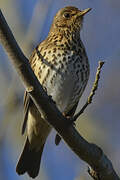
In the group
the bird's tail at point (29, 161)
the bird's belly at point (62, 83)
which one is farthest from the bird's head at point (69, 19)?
the bird's tail at point (29, 161)

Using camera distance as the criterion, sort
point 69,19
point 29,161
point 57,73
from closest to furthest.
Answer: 1. point 57,73
2. point 29,161
3. point 69,19

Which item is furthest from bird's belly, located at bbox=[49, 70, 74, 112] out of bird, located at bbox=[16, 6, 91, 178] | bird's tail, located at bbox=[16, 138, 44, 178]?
bird's tail, located at bbox=[16, 138, 44, 178]

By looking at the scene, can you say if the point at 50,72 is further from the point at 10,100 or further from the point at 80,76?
the point at 10,100

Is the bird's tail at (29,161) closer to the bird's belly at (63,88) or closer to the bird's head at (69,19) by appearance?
the bird's belly at (63,88)

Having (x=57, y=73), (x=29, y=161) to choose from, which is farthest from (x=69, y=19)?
(x=29, y=161)

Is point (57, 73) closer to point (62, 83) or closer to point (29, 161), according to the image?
point (62, 83)

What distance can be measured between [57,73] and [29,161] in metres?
1.12

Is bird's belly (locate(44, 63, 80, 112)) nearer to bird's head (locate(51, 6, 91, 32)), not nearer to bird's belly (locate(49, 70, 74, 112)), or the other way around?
bird's belly (locate(49, 70, 74, 112))

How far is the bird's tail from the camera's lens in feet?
16.0

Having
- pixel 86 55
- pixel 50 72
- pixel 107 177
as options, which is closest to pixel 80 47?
pixel 86 55

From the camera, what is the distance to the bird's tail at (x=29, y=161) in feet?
16.0

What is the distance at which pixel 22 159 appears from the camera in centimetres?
503

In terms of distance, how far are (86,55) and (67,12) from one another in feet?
2.10

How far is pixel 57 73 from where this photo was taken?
14.8 ft
